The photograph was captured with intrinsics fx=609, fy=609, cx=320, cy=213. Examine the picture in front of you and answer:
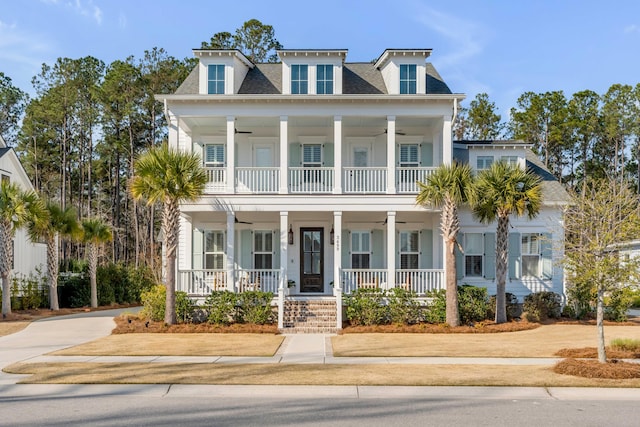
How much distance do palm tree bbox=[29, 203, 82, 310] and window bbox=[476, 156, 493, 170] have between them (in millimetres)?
18210

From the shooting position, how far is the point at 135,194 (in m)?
19.5

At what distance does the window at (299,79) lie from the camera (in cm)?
2222

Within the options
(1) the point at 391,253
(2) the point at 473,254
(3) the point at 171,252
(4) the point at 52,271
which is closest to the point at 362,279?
(1) the point at 391,253

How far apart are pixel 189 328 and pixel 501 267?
411 inches

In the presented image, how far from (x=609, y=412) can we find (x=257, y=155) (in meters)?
17.0

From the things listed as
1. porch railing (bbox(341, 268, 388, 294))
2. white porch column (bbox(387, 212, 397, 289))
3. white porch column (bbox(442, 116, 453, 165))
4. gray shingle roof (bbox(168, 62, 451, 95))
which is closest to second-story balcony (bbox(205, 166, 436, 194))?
white porch column (bbox(442, 116, 453, 165))

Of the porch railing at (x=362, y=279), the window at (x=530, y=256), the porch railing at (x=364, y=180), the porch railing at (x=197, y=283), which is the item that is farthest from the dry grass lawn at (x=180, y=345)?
the window at (x=530, y=256)

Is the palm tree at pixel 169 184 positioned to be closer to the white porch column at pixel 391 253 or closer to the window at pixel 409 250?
the white porch column at pixel 391 253

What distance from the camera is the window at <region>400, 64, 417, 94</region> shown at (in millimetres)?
22203

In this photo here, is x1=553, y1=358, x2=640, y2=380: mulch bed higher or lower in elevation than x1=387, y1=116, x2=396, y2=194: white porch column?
lower

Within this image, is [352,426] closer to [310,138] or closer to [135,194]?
[135,194]

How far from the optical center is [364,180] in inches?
865

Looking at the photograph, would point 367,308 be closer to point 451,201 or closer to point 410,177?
point 451,201

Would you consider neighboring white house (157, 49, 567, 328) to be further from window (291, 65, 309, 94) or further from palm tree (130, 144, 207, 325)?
palm tree (130, 144, 207, 325)
